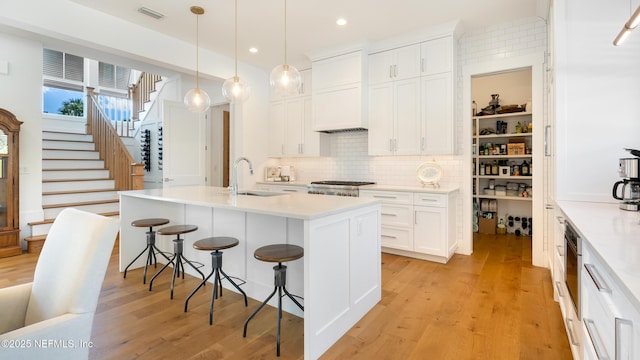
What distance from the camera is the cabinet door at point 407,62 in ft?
13.5

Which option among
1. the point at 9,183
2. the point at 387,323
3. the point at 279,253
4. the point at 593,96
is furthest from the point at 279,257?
the point at 9,183

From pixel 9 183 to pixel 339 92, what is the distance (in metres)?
4.55

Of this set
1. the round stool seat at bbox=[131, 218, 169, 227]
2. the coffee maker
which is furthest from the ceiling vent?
the coffee maker

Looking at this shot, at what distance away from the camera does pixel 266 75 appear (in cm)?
575

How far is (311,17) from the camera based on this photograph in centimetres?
369

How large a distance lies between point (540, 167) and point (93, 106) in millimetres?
8159

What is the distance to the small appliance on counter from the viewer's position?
5.66 meters

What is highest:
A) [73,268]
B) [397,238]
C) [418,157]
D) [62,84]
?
[62,84]

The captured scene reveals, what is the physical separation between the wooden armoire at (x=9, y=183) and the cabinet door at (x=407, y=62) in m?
5.05

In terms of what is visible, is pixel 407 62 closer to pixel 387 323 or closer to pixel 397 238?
pixel 397 238

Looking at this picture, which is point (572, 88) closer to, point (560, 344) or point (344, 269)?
point (560, 344)

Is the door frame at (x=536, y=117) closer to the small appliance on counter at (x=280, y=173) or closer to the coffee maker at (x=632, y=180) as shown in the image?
the coffee maker at (x=632, y=180)

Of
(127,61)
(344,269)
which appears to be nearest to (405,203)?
(344,269)

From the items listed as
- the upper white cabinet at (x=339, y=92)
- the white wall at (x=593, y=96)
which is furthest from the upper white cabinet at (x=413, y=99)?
the white wall at (x=593, y=96)
